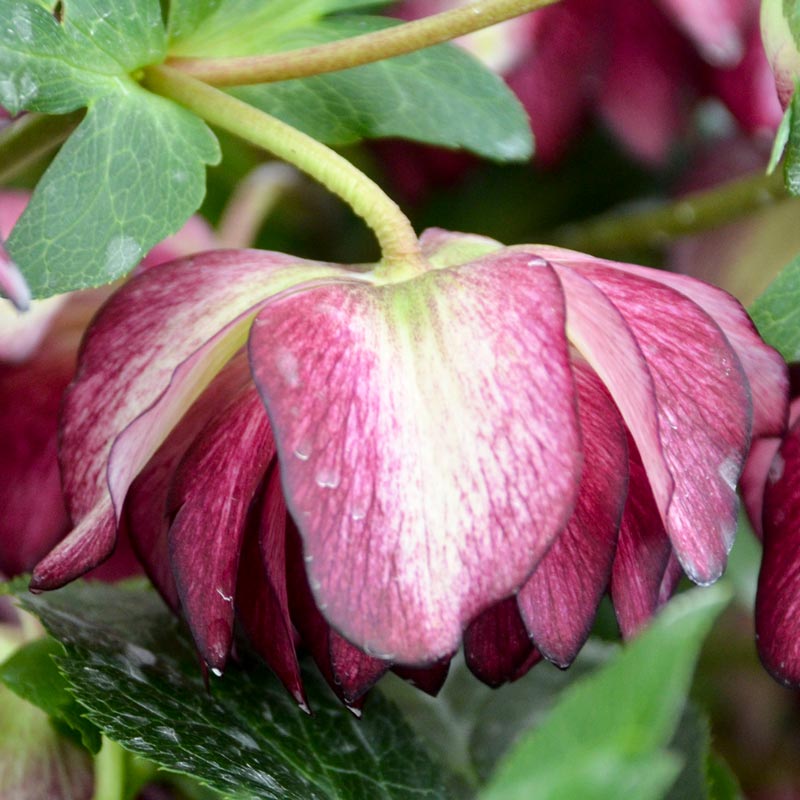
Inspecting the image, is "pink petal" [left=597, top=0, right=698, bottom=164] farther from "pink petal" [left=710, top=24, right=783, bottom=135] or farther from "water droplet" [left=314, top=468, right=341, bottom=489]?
"water droplet" [left=314, top=468, right=341, bottom=489]

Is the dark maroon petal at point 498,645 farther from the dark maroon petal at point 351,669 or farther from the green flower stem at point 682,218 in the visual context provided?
the green flower stem at point 682,218

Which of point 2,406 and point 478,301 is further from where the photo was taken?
point 2,406

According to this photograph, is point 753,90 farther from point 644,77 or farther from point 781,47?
point 781,47

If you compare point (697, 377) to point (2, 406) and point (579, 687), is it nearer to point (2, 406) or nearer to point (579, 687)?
point (579, 687)

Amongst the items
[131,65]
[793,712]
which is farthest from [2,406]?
[793,712]

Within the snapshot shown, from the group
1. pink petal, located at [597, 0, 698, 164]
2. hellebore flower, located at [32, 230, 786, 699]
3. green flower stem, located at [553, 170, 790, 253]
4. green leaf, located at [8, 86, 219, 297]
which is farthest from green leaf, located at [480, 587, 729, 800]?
pink petal, located at [597, 0, 698, 164]
